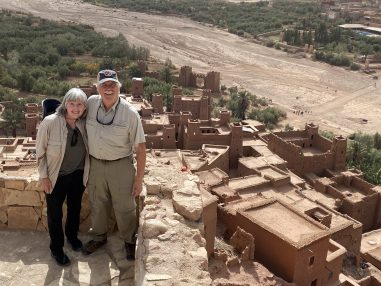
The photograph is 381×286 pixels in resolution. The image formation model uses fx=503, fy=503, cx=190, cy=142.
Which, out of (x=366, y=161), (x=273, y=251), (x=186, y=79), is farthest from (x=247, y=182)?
(x=186, y=79)

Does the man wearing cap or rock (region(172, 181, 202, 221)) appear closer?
the man wearing cap

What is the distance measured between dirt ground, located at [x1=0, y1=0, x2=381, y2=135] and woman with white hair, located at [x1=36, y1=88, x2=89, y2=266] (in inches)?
1363

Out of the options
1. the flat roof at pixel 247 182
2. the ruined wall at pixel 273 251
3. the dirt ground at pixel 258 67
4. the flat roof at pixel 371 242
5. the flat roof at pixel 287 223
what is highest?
the flat roof at pixel 287 223

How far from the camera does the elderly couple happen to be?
5.43 metres

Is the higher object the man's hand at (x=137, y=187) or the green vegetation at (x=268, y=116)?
the man's hand at (x=137, y=187)

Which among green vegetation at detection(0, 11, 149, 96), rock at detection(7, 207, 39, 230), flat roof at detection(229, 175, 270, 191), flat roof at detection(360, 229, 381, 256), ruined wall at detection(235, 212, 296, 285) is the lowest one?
flat roof at detection(360, 229, 381, 256)

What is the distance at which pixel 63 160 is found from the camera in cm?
568

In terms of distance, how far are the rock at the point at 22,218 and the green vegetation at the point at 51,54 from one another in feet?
104

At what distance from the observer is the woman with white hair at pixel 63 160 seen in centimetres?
548

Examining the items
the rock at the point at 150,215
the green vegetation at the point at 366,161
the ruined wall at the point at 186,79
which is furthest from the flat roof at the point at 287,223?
the ruined wall at the point at 186,79

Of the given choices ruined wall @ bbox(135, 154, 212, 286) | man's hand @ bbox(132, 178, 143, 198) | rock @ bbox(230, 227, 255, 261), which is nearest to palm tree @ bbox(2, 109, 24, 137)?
rock @ bbox(230, 227, 255, 261)

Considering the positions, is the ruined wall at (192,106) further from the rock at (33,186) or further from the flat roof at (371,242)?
the rock at (33,186)

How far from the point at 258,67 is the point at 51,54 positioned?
23.3 metres

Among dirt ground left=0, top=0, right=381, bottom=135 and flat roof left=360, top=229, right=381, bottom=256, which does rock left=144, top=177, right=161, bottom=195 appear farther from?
dirt ground left=0, top=0, right=381, bottom=135
